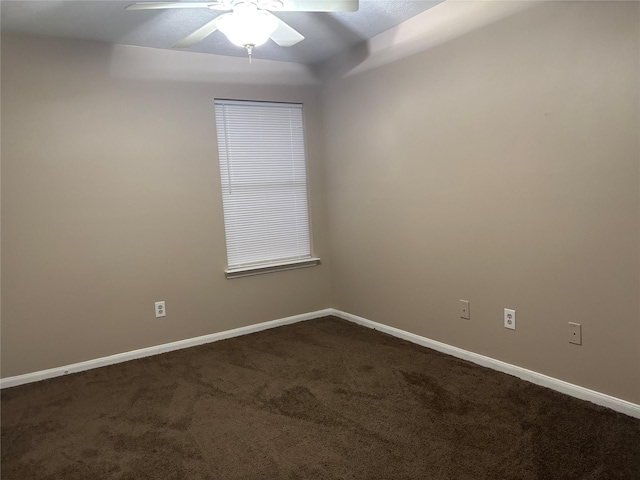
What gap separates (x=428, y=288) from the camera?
131 inches

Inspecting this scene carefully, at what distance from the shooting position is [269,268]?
157 inches

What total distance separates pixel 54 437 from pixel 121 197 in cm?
166

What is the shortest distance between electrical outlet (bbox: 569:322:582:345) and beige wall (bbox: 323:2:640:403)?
3 cm

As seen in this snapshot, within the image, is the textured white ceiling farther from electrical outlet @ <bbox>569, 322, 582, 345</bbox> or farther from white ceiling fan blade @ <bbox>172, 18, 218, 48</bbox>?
electrical outlet @ <bbox>569, 322, 582, 345</bbox>

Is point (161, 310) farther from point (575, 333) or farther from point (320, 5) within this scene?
point (575, 333)

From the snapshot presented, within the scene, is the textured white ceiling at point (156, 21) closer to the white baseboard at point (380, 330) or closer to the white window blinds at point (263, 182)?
the white window blinds at point (263, 182)

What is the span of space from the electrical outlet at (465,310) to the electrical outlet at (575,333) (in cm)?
68

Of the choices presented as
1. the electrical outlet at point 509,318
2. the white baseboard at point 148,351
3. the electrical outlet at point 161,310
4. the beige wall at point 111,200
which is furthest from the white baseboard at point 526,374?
the electrical outlet at point 161,310

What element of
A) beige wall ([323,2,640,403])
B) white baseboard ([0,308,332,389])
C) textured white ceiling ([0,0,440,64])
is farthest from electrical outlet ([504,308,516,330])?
textured white ceiling ([0,0,440,64])

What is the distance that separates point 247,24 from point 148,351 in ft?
8.34

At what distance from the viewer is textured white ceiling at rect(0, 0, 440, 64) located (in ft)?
8.69

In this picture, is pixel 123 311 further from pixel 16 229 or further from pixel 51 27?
pixel 51 27

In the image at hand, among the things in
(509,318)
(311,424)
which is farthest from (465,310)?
(311,424)

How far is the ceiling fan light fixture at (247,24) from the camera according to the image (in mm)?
2033
